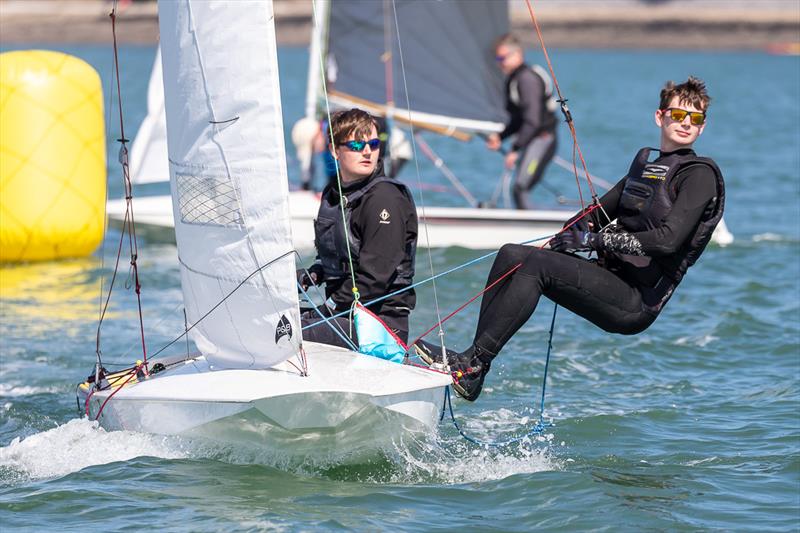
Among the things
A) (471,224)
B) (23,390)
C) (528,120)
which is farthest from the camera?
(528,120)

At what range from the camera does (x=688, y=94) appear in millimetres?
5262

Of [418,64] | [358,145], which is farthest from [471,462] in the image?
[418,64]

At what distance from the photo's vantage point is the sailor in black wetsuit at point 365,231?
17.4 feet

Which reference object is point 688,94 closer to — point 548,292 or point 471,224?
point 548,292

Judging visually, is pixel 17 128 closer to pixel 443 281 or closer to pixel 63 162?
pixel 63 162

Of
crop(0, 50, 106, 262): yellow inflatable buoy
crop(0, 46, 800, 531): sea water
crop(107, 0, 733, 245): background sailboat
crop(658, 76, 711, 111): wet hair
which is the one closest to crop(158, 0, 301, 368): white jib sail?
crop(0, 46, 800, 531): sea water

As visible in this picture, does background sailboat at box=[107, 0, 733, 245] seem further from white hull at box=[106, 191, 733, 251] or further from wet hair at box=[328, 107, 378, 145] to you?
wet hair at box=[328, 107, 378, 145]

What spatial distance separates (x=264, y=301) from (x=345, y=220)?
51 centimetres

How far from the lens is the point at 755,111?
30.0 meters

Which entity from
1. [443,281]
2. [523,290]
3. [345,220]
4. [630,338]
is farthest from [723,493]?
[443,281]

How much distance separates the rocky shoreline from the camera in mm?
54812

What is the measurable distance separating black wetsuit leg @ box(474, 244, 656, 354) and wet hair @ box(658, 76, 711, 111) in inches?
29.0

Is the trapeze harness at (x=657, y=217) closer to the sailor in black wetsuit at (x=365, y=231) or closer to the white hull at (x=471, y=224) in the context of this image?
the sailor in black wetsuit at (x=365, y=231)

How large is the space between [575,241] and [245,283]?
1358 millimetres
